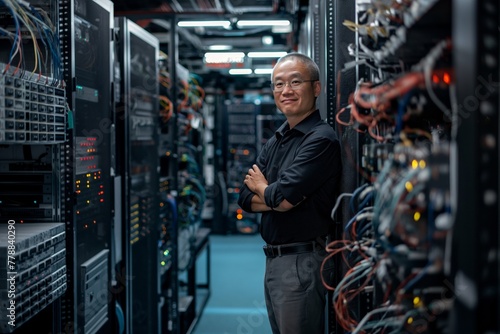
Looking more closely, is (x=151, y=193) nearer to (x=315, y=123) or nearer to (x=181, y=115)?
(x=181, y=115)

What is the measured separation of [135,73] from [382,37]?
2.25m

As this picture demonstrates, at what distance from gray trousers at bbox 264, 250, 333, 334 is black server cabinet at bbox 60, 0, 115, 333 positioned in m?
0.94

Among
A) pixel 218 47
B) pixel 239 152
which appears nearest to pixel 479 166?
pixel 218 47

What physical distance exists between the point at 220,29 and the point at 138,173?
156 inches

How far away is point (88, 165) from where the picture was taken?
276 centimetres

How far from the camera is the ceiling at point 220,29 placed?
463 cm

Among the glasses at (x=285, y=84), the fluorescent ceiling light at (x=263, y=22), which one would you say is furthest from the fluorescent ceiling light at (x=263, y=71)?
the glasses at (x=285, y=84)

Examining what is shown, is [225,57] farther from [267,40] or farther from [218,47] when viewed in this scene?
[267,40]

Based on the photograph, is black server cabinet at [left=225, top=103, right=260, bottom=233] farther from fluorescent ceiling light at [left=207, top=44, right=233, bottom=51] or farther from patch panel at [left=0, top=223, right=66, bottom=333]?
patch panel at [left=0, top=223, right=66, bottom=333]

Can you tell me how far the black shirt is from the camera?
234 centimetres

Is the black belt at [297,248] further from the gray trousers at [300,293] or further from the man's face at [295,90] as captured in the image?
the man's face at [295,90]

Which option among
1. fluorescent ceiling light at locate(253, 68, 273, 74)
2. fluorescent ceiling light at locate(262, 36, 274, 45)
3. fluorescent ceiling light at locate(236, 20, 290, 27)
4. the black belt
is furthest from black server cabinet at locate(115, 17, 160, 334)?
fluorescent ceiling light at locate(253, 68, 273, 74)

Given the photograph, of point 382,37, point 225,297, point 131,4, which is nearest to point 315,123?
point 382,37

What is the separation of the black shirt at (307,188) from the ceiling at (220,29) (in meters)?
1.86
